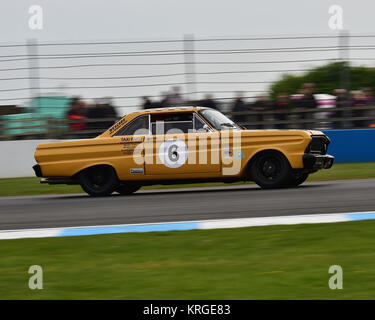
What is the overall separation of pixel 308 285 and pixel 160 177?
6.00m

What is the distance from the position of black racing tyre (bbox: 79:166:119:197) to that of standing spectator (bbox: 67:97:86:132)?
14.4 feet

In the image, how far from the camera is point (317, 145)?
1047 cm

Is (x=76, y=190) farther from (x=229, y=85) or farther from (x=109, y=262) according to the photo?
(x=109, y=262)

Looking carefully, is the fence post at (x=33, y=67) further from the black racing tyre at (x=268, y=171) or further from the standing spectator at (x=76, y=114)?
the black racing tyre at (x=268, y=171)

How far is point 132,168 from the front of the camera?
1080 centimetres

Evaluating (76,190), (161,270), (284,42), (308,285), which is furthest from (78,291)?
(284,42)

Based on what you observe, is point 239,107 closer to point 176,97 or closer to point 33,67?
point 176,97

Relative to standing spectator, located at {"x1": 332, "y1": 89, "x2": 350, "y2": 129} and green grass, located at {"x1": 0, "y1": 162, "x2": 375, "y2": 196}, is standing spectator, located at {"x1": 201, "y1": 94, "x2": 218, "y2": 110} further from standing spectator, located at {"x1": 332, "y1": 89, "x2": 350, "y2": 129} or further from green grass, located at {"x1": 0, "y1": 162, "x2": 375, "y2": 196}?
standing spectator, located at {"x1": 332, "y1": 89, "x2": 350, "y2": 129}

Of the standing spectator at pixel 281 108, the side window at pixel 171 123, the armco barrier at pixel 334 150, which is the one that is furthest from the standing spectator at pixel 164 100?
the side window at pixel 171 123

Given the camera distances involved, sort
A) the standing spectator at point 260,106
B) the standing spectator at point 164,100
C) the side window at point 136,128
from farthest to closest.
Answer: the standing spectator at point 260,106, the standing spectator at point 164,100, the side window at point 136,128

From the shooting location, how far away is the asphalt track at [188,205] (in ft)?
26.7

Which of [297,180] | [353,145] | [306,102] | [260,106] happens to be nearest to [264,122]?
[260,106]

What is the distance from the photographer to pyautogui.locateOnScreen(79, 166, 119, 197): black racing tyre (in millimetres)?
11047

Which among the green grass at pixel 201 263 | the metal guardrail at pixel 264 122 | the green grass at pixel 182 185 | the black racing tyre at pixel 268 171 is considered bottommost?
the green grass at pixel 182 185
